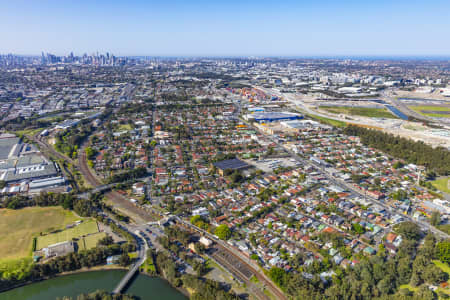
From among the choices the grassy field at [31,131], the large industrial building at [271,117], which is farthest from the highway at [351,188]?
the grassy field at [31,131]

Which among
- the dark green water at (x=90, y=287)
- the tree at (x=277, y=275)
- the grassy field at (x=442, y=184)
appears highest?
the grassy field at (x=442, y=184)

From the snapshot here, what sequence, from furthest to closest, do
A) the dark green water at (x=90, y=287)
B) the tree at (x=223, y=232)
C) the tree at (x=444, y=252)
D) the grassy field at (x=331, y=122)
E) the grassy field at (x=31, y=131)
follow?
1. the grassy field at (x=331, y=122)
2. the grassy field at (x=31, y=131)
3. the tree at (x=223, y=232)
4. the tree at (x=444, y=252)
5. the dark green water at (x=90, y=287)

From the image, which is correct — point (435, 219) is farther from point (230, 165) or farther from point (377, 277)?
point (230, 165)

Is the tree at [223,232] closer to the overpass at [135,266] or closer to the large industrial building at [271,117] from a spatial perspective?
the overpass at [135,266]

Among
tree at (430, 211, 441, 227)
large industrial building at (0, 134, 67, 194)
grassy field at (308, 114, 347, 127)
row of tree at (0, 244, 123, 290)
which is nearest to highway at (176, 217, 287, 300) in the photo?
row of tree at (0, 244, 123, 290)

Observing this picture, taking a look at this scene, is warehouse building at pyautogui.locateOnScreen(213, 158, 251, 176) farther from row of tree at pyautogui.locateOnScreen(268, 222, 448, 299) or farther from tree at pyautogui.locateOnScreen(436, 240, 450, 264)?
tree at pyautogui.locateOnScreen(436, 240, 450, 264)

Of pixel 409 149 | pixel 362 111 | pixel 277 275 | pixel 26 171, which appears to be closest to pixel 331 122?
pixel 362 111

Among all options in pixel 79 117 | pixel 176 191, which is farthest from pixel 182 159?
pixel 79 117
